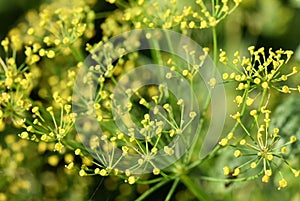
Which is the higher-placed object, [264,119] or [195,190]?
[264,119]

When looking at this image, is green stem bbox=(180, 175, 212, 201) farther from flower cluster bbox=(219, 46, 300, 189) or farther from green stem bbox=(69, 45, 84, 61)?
green stem bbox=(69, 45, 84, 61)

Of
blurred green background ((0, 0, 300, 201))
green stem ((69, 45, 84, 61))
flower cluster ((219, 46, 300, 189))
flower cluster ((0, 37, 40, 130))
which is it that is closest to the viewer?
flower cluster ((219, 46, 300, 189))

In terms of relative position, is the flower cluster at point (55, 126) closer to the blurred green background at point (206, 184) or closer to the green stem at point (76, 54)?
the green stem at point (76, 54)

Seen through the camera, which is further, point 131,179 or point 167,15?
point 167,15

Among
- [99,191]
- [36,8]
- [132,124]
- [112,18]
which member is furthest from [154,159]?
[36,8]

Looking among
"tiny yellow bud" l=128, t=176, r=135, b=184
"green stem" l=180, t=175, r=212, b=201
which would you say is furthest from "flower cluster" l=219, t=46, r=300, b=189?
"tiny yellow bud" l=128, t=176, r=135, b=184

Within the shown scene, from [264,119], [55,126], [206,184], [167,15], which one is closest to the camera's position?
[264,119]

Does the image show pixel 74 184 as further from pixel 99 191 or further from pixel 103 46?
pixel 103 46

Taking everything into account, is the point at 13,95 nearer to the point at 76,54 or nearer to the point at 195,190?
the point at 76,54

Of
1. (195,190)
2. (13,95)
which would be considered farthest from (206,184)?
(13,95)

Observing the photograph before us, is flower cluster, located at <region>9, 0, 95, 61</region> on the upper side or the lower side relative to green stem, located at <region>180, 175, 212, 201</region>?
upper

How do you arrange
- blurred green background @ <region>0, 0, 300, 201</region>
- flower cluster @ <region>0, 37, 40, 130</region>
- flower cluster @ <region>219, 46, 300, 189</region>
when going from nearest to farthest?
flower cluster @ <region>219, 46, 300, 189</region> < flower cluster @ <region>0, 37, 40, 130</region> < blurred green background @ <region>0, 0, 300, 201</region>
